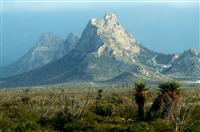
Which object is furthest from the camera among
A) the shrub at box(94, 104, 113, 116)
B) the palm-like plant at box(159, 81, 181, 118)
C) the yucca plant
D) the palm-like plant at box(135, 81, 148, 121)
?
the shrub at box(94, 104, 113, 116)

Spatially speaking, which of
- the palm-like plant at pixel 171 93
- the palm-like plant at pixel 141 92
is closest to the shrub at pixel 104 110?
the palm-like plant at pixel 141 92

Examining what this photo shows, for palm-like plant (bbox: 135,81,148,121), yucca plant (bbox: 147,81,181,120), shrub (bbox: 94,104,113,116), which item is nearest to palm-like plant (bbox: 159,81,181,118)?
yucca plant (bbox: 147,81,181,120)

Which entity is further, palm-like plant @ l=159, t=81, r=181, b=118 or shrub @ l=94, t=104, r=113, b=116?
shrub @ l=94, t=104, r=113, b=116

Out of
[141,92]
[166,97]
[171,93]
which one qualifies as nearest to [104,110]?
[141,92]

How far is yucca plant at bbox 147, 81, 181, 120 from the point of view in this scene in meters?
78.7

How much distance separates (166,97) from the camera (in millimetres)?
80312

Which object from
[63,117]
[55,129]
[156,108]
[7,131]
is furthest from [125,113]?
[7,131]

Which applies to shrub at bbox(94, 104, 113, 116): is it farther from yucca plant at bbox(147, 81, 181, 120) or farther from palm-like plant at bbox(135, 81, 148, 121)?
palm-like plant at bbox(135, 81, 148, 121)

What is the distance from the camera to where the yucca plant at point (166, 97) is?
258ft

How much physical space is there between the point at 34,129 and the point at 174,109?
20348 mm

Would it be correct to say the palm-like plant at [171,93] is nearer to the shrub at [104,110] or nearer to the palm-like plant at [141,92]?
the palm-like plant at [141,92]

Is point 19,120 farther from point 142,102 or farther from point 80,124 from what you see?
point 142,102

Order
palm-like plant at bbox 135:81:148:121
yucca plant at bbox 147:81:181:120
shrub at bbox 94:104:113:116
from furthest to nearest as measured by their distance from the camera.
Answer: shrub at bbox 94:104:113:116 < palm-like plant at bbox 135:81:148:121 < yucca plant at bbox 147:81:181:120

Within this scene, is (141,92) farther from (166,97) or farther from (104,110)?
(104,110)
